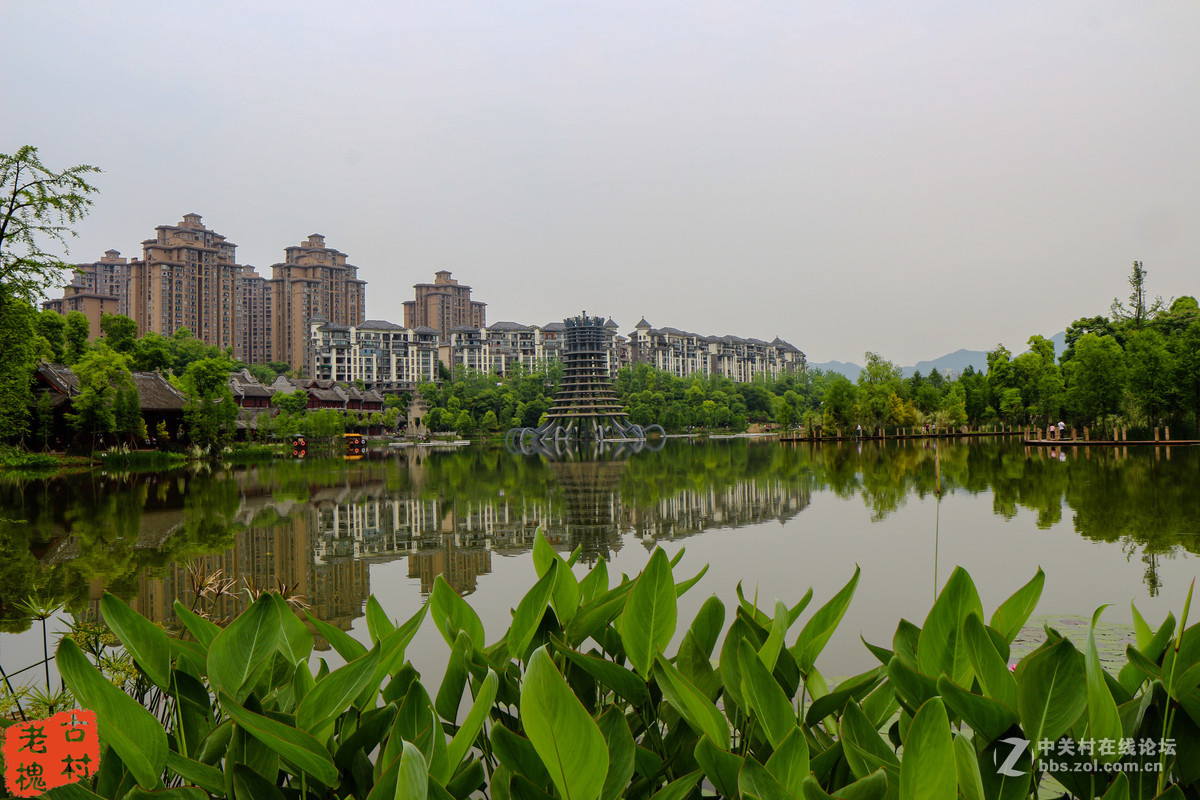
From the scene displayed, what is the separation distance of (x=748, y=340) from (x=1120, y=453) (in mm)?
95824

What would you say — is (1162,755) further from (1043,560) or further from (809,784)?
(1043,560)

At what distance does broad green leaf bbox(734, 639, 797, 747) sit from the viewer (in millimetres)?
1313

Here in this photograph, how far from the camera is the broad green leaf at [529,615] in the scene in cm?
164

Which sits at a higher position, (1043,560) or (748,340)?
(748,340)

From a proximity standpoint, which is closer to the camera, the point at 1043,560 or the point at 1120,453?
the point at 1043,560

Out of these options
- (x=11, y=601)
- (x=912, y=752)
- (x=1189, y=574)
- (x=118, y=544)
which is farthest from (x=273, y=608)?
(x=118, y=544)

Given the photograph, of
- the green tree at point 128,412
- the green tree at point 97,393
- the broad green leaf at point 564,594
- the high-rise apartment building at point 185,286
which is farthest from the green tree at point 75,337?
the high-rise apartment building at point 185,286

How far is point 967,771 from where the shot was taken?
42.3 inches

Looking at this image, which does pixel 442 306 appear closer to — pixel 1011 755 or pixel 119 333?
pixel 119 333

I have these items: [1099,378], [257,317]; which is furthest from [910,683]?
[257,317]

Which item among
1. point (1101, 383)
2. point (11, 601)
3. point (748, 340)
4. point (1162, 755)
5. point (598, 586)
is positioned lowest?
point (11, 601)

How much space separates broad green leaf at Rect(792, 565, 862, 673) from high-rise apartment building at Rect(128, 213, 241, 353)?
308 ft

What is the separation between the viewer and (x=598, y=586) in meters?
2.06

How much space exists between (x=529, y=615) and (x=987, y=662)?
3.06ft
